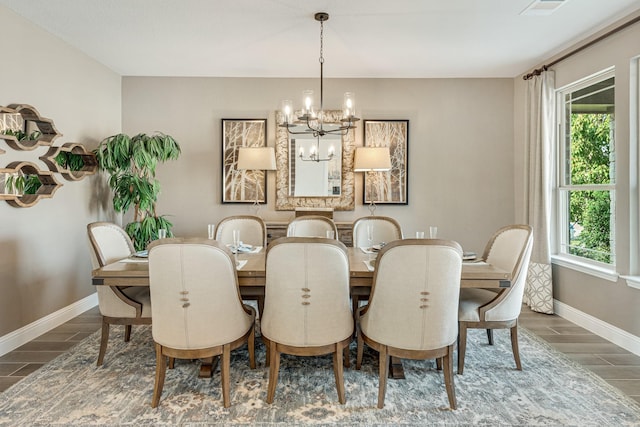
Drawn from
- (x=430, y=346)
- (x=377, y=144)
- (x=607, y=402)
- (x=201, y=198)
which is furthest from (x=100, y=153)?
(x=607, y=402)

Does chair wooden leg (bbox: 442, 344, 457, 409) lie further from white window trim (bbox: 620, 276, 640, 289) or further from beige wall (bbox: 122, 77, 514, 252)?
beige wall (bbox: 122, 77, 514, 252)

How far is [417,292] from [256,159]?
9.05 ft

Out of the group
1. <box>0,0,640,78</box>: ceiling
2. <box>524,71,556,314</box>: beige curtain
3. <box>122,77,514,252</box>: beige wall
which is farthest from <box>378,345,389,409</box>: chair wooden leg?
<box>122,77,514,252</box>: beige wall

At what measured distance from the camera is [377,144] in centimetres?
473

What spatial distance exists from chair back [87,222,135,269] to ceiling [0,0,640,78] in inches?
66.8

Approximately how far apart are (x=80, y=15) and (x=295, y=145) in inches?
95.6

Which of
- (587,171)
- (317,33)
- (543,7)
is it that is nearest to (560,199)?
(587,171)

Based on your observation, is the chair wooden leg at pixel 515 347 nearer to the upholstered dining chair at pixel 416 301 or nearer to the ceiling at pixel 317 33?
the upholstered dining chair at pixel 416 301

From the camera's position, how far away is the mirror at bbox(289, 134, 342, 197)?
474 centimetres

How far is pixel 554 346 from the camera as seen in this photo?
305 cm

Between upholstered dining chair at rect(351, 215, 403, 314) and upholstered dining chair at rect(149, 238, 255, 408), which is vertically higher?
upholstered dining chair at rect(351, 215, 403, 314)

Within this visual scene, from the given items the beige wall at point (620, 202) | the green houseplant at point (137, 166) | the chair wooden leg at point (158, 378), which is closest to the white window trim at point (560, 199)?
the beige wall at point (620, 202)

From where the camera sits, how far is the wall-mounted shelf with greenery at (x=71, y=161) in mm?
3418

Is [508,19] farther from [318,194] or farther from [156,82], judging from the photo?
[156,82]
